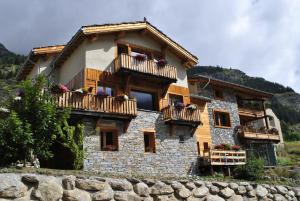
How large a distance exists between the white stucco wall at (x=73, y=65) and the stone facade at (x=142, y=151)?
4616 mm

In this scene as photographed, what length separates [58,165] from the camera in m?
19.7

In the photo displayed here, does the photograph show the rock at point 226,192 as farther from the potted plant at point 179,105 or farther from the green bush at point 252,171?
the potted plant at point 179,105

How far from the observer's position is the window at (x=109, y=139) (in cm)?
2086

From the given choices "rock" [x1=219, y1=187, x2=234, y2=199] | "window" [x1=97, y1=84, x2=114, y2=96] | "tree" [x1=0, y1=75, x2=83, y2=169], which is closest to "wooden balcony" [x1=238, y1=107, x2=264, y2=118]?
"window" [x1=97, y1=84, x2=114, y2=96]

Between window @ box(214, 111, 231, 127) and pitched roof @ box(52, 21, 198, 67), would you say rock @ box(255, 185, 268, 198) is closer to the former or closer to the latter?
pitched roof @ box(52, 21, 198, 67)

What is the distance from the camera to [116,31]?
23.6m

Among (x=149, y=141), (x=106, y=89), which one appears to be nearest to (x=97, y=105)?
(x=106, y=89)

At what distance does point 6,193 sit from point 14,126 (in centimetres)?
360

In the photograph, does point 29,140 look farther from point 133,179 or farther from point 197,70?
point 197,70

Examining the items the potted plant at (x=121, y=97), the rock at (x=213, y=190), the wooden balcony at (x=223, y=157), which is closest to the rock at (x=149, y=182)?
the rock at (x=213, y=190)

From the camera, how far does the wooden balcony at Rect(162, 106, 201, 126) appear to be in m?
23.5

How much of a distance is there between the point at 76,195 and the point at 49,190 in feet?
2.44

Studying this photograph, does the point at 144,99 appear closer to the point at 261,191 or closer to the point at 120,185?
the point at 261,191

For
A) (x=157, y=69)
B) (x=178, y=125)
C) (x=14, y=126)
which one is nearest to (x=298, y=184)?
(x=178, y=125)
